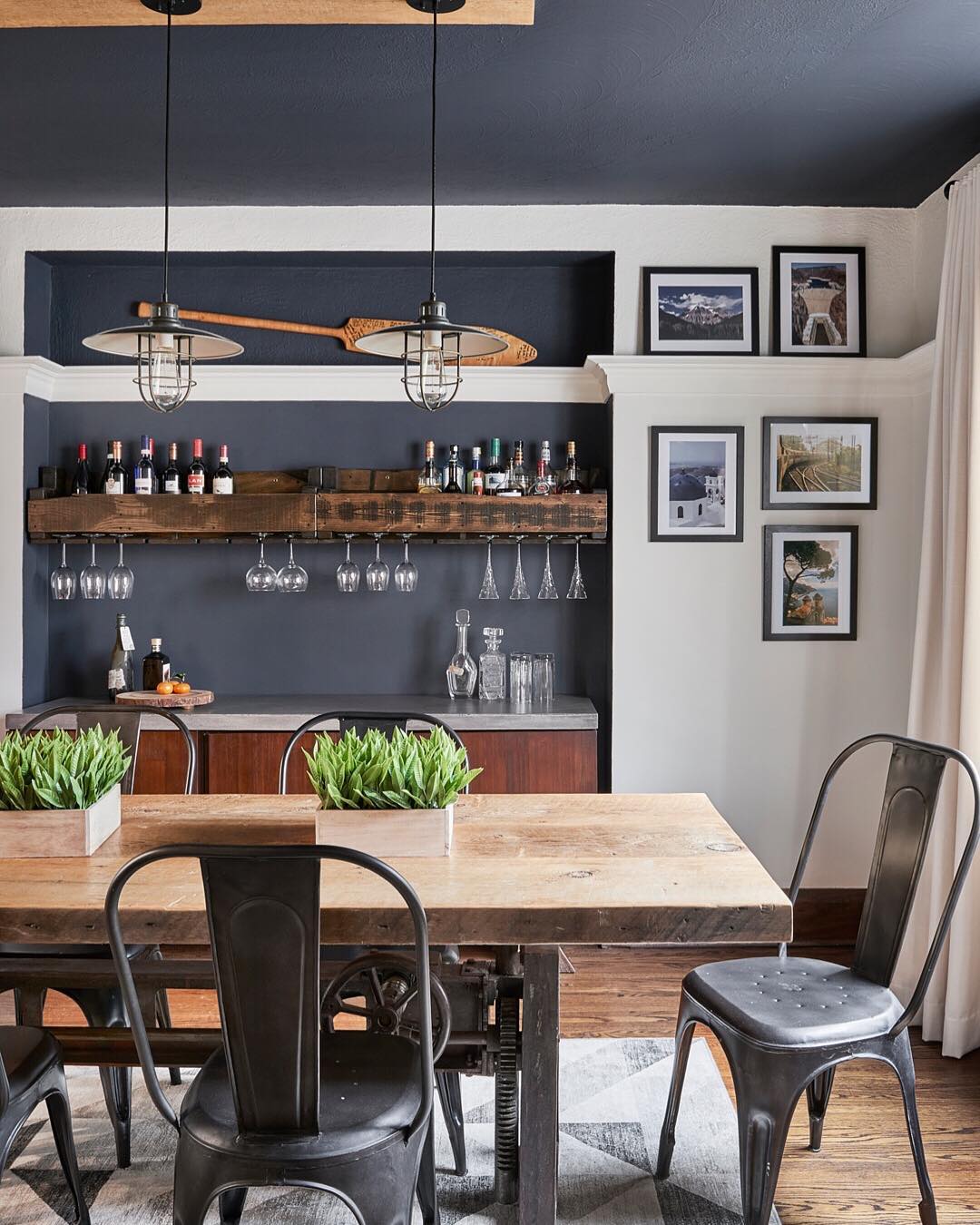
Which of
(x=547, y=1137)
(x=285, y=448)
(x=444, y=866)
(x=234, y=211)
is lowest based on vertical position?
(x=547, y=1137)

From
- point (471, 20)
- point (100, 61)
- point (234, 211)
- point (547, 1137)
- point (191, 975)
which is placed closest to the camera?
point (547, 1137)

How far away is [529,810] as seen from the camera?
2.49 m

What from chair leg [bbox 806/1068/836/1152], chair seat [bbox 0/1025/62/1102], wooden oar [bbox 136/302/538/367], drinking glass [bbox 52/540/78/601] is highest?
wooden oar [bbox 136/302/538/367]

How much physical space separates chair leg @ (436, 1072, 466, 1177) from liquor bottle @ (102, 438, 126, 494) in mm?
2709

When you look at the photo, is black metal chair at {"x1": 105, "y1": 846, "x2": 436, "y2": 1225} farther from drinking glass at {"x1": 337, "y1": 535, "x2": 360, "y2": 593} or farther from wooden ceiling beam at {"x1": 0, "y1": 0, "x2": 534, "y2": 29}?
drinking glass at {"x1": 337, "y1": 535, "x2": 360, "y2": 593}

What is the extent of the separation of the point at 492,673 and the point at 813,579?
128 centimetres

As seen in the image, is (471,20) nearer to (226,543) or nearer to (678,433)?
(678,433)

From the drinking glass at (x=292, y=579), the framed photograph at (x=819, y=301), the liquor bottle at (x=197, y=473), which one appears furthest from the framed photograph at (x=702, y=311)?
the liquor bottle at (x=197, y=473)

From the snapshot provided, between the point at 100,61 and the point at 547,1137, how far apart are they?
2.93 metres

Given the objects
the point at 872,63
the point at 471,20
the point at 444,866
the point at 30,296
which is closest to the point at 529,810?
the point at 444,866

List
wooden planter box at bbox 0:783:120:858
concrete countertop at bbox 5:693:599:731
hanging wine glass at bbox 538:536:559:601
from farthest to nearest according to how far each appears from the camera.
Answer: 1. hanging wine glass at bbox 538:536:559:601
2. concrete countertop at bbox 5:693:599:731
3. wooden planter box at bbox 0:783:120:858

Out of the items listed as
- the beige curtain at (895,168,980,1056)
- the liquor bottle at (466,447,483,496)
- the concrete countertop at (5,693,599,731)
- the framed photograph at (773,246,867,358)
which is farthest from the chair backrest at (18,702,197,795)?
the framed photograph at (773,246,867,358)

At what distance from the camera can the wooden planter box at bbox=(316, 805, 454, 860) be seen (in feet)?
6.72

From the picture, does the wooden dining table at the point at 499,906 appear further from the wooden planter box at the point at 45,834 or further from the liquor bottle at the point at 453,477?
the liquor bottle at the point at 453,477
